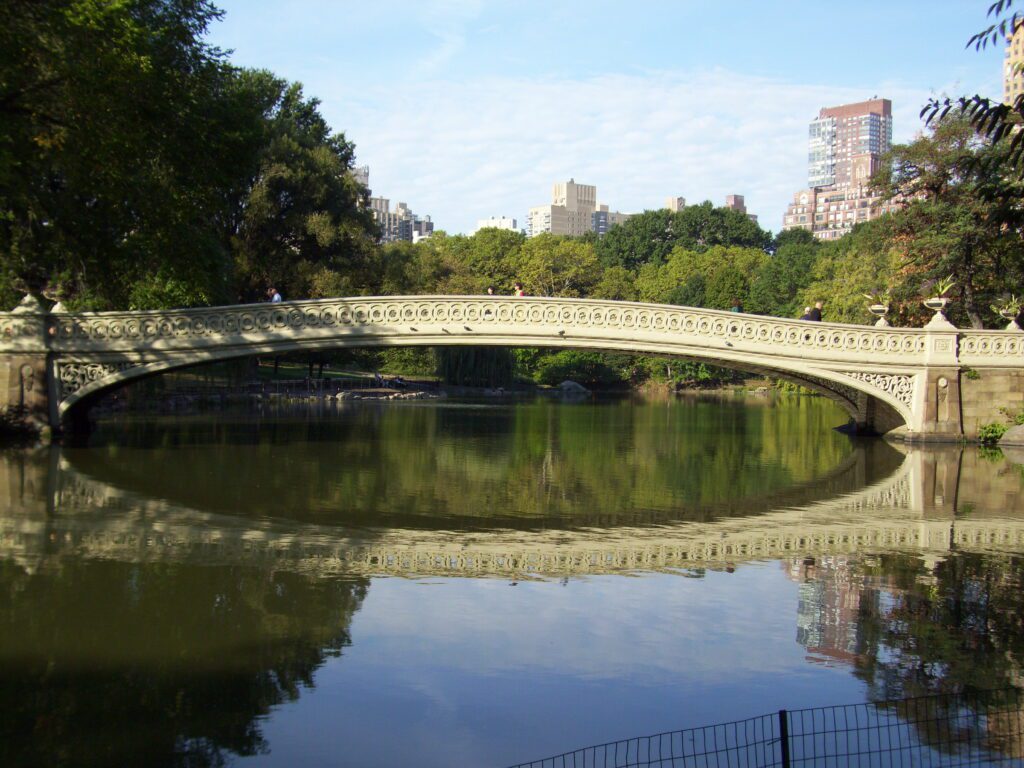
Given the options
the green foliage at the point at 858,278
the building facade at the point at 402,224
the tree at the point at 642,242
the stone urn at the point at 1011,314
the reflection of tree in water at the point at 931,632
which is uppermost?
the building facade at the point at 402,224

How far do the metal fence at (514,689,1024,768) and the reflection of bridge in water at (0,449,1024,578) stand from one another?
13.6 ft

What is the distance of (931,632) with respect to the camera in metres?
7.90

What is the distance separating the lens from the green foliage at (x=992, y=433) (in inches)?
874

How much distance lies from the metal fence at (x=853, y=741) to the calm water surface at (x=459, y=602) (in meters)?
0.22

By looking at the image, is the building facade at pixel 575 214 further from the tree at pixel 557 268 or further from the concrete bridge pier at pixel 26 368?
the concrete bridge pier at pixel 26 368

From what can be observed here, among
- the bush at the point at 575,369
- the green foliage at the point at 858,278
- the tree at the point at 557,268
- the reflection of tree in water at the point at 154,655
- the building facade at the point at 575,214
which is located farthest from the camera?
the building facade at the point at 575,214

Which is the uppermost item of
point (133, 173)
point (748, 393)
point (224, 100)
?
point (224, 100)

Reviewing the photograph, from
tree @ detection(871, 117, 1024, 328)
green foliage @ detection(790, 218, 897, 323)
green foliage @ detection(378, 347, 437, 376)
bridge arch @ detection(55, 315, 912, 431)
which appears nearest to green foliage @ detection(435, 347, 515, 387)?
green foliage @ detection(378, 347, 437, 376)

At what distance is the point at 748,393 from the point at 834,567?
47045mm

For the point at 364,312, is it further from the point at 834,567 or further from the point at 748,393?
the point at 748,393

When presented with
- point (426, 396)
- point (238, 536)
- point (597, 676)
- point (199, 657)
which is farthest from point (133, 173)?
point (426, 396)

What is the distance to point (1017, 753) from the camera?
560cm

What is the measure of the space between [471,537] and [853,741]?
6462mm

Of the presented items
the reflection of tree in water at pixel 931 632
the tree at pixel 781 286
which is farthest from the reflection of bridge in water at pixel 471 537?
the tree at pixel 781 286
